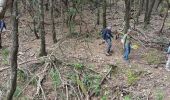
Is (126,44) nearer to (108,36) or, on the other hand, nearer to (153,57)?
(108,36)

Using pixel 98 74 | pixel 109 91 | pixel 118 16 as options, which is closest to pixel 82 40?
pixel 98 74

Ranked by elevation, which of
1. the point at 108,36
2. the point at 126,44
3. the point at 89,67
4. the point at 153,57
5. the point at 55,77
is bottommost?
the point at 55,77

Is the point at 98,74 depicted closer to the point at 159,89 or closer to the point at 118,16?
A: the point at 159,89

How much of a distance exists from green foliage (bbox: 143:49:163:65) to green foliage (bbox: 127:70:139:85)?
1383mm

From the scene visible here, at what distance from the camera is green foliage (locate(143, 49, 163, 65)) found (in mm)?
14379

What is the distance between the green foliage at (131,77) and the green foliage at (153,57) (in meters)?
1.38

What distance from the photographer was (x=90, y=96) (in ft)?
41.1

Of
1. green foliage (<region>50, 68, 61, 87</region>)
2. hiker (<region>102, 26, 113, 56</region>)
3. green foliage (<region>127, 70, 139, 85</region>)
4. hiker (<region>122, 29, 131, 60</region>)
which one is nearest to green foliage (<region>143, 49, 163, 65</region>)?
hiker (<region>122, 29, 131, 60</region>)

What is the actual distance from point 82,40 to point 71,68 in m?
3.57

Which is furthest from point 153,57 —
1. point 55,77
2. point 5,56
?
point 5,56

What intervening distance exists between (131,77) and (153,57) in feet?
7.28

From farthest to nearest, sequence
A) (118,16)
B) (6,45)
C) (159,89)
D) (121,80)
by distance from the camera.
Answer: (118,16) < (6,45) < (121,80) < (159,89)

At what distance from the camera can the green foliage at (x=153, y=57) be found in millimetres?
14379

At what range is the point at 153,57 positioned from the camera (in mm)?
14750
